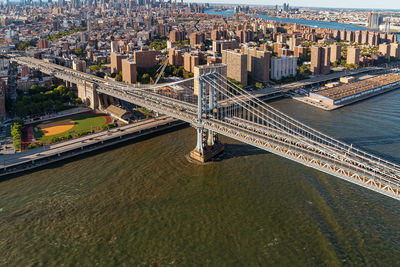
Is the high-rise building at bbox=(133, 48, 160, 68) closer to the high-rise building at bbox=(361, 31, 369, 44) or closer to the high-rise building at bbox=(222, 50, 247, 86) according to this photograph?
the high-rise building at bbox=(222, 50, 247, 86)

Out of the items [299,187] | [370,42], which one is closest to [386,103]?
[299,187]

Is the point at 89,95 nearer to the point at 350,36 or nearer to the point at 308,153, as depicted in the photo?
the point at 308,153

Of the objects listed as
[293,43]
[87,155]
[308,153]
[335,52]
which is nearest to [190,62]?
[335,52]

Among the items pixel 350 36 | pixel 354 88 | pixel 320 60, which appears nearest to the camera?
pixel 354 88

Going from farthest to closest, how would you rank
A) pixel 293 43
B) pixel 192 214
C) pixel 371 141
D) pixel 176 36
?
pixel 176 36 → pixel 293 43 → pixel 371 141 → pixel 192 214

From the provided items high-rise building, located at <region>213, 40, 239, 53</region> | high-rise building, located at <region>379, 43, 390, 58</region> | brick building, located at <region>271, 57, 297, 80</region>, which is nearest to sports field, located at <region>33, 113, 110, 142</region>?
brick building, located at <region>271, 57, 297, 80</region>

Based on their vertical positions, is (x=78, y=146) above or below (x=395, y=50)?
below
